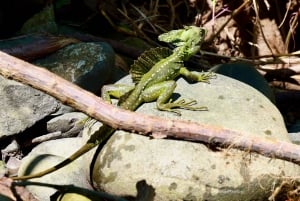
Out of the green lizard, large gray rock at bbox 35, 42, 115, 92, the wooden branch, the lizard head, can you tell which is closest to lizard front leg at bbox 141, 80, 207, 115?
the green lizard

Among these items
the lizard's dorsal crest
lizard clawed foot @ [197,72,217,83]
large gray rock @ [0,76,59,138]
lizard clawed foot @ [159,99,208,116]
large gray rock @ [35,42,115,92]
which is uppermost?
the lizard's dorsal crest

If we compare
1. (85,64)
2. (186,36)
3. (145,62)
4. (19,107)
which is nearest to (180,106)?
(145,62)

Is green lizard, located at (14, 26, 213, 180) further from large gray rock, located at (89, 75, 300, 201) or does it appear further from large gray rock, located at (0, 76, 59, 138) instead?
large gray rock, located at (0, 76, 59, 138)

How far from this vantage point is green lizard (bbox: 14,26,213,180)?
14.7 feet

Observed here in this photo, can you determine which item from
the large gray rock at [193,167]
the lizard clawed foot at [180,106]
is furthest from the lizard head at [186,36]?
the large gray rock at [193,167]

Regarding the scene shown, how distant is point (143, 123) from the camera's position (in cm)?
314

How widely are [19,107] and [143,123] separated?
1.93 metres

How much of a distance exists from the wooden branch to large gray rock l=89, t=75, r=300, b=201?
23.7 inches

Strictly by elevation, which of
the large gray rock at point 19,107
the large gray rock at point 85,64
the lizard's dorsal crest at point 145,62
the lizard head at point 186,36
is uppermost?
the lizard head at point 186,36

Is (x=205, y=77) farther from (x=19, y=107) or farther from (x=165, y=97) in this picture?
(x=19, y=107)

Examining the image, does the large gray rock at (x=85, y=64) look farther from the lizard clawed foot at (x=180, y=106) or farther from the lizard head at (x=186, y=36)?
the lizard clawed foot at (x=180, y=106)

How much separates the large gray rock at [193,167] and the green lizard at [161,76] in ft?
0.50

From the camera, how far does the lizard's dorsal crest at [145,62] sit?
4.66 m

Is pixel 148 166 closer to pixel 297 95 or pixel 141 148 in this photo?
pixel 141 148
